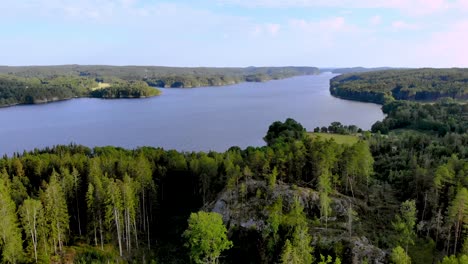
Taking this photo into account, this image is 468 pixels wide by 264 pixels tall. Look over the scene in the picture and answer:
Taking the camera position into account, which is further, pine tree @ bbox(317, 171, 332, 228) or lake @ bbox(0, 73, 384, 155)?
lake @ bbox(0, 73, 384, 155)

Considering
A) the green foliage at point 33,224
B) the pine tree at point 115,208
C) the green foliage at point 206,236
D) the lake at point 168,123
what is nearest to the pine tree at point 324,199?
the green foliage at point 206,236

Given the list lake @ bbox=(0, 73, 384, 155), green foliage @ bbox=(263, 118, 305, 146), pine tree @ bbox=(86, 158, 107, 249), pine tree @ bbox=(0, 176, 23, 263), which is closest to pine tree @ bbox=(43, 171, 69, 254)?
pine tree @ bbox=(86, 158, 107, 249)

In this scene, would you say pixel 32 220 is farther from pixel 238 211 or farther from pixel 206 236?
pixel 238 211

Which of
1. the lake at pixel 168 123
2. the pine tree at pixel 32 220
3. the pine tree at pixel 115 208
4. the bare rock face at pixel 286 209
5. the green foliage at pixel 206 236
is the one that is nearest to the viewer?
the green foliage at pixel 206 236

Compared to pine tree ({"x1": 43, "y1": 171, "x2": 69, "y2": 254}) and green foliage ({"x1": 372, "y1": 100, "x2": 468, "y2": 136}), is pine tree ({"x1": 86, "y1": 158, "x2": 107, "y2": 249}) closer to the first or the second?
pine tree ({"x1": 43, "y1": 171, "x2": 69, "y2": 254})

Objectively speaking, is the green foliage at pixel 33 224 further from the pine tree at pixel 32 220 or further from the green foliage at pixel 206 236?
the green foliage at pixel 206 236

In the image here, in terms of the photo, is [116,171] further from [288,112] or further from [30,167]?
[288,112]

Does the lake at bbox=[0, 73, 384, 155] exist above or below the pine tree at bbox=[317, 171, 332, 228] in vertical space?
below
